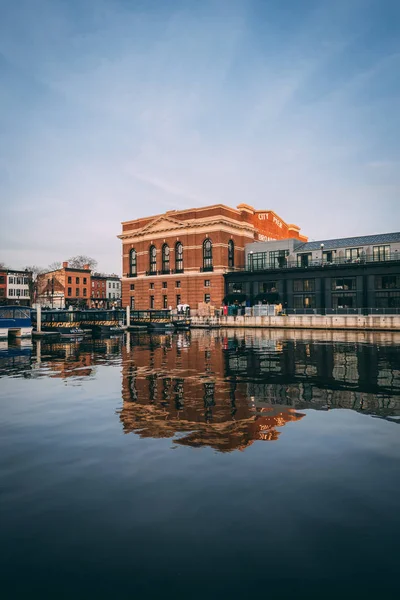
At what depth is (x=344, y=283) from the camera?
66.6 m

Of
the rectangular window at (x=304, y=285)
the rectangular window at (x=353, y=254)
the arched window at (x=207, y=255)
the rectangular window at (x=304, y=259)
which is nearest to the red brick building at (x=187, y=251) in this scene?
the arched window at (x=207, y=255)

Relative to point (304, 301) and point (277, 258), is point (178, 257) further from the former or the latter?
point (304, 301)

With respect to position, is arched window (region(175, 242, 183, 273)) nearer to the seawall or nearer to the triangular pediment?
the triangular pediment

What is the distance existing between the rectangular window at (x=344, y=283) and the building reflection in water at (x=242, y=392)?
3832 cm

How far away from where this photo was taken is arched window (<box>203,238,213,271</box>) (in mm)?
79812

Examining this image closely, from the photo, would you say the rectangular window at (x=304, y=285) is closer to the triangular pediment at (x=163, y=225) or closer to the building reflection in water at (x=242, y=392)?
the triangular pediment at (x=163, y=225)

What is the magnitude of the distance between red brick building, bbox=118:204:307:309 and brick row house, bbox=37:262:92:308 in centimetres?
3004

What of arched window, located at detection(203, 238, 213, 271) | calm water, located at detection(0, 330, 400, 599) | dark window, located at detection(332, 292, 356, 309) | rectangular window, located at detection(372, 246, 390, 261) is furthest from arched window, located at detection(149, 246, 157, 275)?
calm water, located at detection(0, 330, 400, 599)

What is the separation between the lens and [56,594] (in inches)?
198

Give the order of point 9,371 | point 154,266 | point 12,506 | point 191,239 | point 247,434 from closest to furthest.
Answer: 1. point 12,506
2. point 247,434
3. point 9,371
4. point 191,239
5. point 154,266

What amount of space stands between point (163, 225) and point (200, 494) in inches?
3154

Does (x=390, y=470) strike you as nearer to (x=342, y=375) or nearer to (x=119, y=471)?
(x=119, y=471)

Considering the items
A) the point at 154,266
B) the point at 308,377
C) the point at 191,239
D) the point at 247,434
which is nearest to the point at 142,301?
the point at 154,266

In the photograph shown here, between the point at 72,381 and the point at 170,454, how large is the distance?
1200 cm
